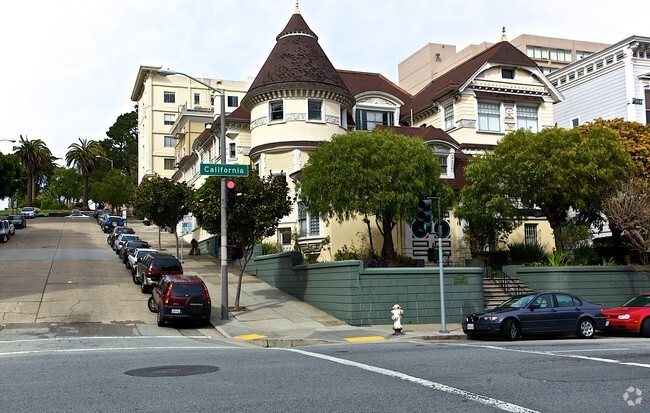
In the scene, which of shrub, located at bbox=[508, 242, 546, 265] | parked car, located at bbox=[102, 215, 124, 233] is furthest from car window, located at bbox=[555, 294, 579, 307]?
parked car, located at bbox=[102, 215, 124, 233]

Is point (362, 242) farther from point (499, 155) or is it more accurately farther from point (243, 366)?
point (243, 366)

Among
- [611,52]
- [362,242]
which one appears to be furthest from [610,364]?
[611,52]

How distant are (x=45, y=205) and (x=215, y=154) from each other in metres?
81.7

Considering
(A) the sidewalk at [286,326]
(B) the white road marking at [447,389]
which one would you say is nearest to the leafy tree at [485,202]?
(A) the sidewalk at [286,326]

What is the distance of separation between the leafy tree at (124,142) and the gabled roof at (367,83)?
6738cm

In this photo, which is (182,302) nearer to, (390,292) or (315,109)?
(390,292)

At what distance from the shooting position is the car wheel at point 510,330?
60.0 ft

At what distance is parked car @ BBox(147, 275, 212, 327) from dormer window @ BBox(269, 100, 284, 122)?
15.9m

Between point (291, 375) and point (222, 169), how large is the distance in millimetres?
12416

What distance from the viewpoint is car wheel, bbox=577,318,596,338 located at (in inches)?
757

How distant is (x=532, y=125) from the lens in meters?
38.8

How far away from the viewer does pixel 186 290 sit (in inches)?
827

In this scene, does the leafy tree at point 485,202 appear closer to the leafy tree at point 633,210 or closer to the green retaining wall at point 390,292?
A: the leafy tree at point 633,210

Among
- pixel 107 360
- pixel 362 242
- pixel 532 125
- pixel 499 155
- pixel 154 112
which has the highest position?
pixel 154 112
